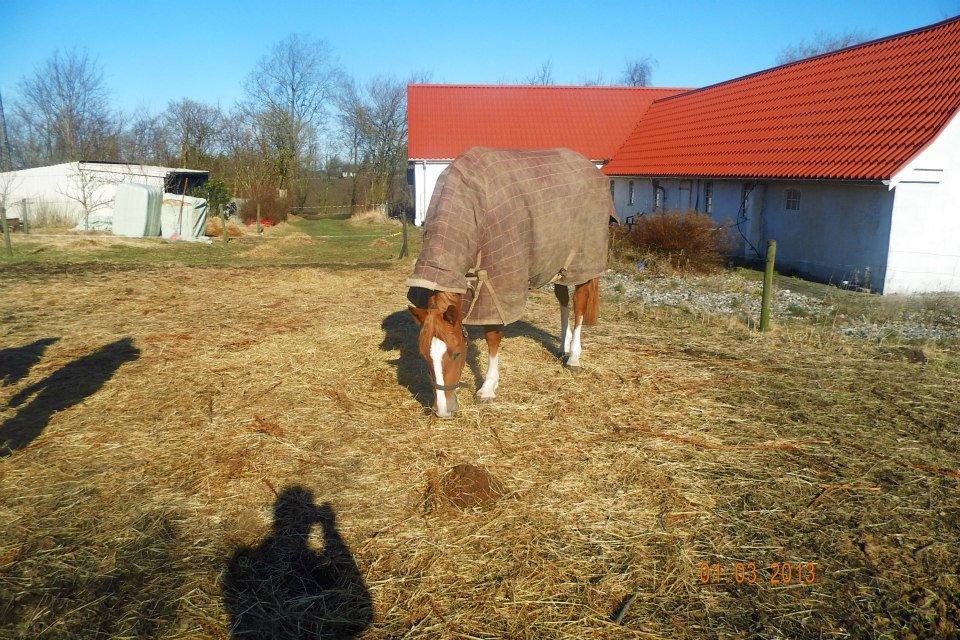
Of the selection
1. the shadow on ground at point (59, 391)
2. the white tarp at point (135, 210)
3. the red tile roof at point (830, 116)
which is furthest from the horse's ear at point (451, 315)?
the white tarp at point (135, 210)

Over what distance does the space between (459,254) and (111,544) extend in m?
2.75

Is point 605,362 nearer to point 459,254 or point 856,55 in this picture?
point 459,254

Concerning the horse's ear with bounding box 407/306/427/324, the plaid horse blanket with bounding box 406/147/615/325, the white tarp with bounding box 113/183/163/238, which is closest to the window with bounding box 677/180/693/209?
the plaid horse blanket with bounding box 406/147/615/325

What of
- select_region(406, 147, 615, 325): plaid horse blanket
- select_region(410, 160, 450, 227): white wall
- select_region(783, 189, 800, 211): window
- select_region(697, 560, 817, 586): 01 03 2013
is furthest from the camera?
select_region(410, 160, 450, 227): white wall

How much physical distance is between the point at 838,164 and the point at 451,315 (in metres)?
Answer: 11.6

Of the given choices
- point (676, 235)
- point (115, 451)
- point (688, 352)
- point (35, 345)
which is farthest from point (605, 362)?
point (676, 235)

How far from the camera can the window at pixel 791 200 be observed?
14.2 m

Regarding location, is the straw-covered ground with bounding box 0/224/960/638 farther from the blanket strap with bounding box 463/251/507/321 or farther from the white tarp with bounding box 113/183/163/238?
the white tarp with bounding box 113/183/163/238

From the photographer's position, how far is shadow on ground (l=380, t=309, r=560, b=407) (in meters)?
Result: 5.82

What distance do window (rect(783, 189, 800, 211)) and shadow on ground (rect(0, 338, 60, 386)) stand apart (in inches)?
560

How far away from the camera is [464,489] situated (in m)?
3.85

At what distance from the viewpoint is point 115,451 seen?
14.6 ft

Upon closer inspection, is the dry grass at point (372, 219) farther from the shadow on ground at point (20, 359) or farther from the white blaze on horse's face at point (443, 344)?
the white blaze on horse's face at point (443, 344)

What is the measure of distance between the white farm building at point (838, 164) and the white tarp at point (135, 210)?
1596 cm
